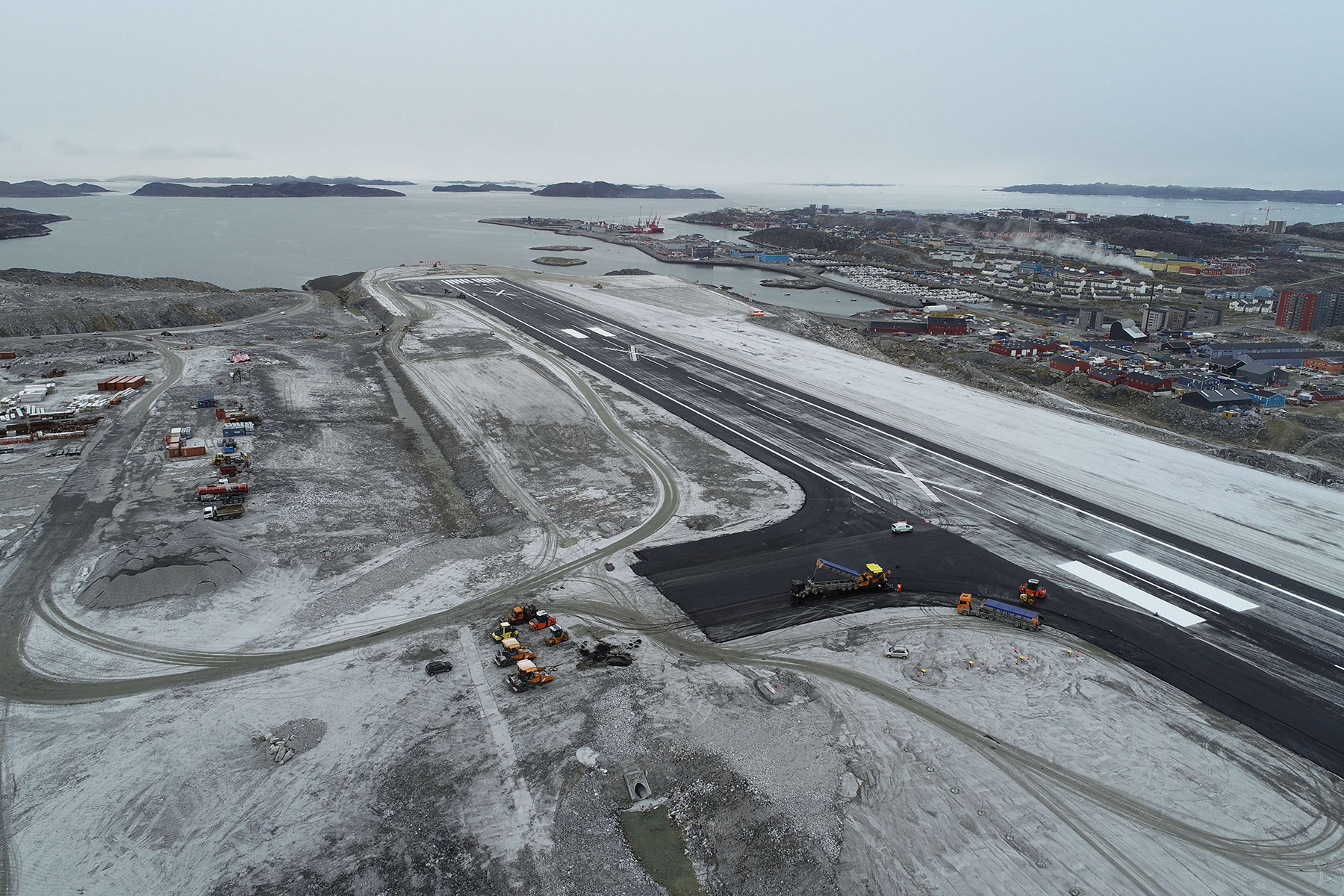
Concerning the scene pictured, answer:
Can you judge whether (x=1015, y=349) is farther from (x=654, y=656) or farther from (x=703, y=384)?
(x=654, y=656)

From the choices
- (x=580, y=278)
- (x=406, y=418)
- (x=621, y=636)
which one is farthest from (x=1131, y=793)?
(x=580, y=278)

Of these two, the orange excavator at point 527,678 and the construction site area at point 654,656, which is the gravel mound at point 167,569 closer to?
the construction site area at point 654,656

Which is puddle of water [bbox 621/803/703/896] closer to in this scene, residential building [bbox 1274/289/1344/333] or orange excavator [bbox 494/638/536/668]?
orange excavator [bbox 494/638/536/668]

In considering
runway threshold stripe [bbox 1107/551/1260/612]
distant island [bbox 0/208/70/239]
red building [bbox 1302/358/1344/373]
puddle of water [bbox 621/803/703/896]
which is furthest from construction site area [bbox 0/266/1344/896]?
distant island [bbox 0/208/70/239]

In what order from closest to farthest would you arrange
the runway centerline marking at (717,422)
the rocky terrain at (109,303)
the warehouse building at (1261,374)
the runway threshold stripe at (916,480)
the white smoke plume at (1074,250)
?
1. the runway threshold stripe at (916,480)
2. the runway centerline marking at (717,422)
3. the warehouse building at (1261,374)
4. the rocky terrain at (109,303)
5. the white smoke plume at (1074,250)

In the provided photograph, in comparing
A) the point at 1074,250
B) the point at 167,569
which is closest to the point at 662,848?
the point at 167,569

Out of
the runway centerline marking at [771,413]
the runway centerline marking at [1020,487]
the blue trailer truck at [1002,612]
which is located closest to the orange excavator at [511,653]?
the blue trailer truck at [1002,612]
